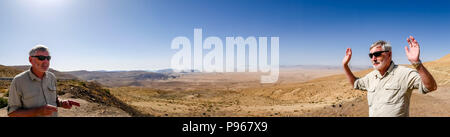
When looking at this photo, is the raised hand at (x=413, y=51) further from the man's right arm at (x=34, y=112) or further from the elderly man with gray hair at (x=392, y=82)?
the man's right arm at (x=34, y=112)

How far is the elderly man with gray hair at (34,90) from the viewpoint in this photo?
8.20 ft

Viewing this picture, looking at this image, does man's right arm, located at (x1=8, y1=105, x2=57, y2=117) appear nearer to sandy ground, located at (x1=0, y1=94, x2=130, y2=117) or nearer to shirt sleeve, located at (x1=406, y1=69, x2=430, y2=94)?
shirt sleeve, located at (x1=406, y1=69, x2=430, y2=94)

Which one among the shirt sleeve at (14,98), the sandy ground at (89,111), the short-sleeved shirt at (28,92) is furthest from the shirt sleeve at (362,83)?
the sandy ground at (89,111)

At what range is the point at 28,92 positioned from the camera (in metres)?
2.57

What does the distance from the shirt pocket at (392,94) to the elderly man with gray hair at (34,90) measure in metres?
4.17

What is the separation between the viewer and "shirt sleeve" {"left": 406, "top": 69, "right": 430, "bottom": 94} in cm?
245

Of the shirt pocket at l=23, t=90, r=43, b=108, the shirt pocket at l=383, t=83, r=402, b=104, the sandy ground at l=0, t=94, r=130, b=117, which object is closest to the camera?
the shirt pocket at l=23, t=90, r=43, b=108

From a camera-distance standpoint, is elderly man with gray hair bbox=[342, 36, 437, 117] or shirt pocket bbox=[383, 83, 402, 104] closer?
elderly man with gray hair bbox=[342, 36, 437, 117]

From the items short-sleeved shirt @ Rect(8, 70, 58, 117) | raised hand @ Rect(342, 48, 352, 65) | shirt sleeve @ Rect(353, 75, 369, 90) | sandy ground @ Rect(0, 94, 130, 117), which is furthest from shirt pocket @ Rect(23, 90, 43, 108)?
sandy ground @ Rect(0, 94, 130, 117)

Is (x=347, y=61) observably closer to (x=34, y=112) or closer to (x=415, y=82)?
(x=415, y=82)

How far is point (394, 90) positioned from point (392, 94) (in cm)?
6

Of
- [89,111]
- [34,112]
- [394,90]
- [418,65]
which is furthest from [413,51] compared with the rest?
[89,111]

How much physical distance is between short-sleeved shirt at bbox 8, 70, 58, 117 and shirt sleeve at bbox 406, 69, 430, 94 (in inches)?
176
